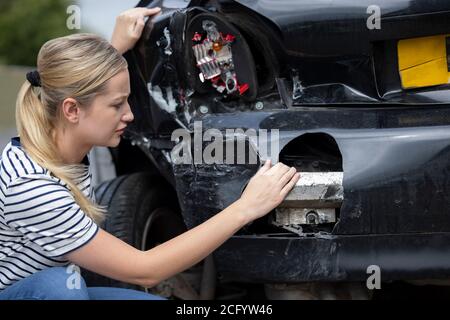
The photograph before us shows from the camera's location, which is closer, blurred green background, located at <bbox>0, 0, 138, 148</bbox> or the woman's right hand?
the woman's right hand

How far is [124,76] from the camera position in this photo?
257 cm

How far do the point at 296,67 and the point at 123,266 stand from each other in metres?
0.89

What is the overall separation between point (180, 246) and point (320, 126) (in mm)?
593

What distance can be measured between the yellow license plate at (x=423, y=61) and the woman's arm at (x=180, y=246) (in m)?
0.54

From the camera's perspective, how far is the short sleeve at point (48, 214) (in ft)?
7.95

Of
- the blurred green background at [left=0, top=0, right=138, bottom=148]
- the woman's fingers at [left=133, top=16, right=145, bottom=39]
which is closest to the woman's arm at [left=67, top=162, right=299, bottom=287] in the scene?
the woman's fingers at [left=133, top=16, right=145, bottom=39]

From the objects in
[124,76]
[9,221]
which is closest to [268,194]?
[124,76]

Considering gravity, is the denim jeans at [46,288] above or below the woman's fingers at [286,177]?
below

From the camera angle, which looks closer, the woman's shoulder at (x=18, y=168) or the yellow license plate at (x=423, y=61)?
the woman's shoulder at (x=18, y=168)

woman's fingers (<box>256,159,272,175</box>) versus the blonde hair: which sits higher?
the blonde hair

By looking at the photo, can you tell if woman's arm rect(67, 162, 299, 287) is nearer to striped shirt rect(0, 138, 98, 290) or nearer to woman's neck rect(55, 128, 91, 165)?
striped shirt rect(0, 138, 98, 290)

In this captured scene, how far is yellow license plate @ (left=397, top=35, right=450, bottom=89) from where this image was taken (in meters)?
2.63

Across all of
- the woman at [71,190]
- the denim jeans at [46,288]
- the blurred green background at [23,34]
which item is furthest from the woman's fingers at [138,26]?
the blurred green background at [23,34]

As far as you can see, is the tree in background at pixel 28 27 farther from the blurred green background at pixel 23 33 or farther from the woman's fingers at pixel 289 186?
the woman's fingers at pixel 289 186
